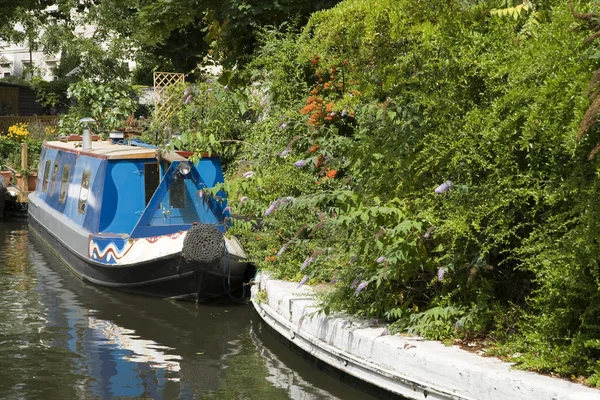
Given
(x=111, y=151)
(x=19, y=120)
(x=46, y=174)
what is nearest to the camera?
(x=111, y=151)

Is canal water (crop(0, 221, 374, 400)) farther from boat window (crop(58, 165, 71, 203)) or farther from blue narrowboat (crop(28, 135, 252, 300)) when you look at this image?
boat window (crop(58, 165, 71, 203))

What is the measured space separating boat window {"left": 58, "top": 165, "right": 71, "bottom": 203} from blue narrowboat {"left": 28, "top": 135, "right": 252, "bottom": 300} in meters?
1.01

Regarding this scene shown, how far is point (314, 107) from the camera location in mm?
12484

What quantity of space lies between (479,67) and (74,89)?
18.7 m

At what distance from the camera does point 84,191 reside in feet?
51.9

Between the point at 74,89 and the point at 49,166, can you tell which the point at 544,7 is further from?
the point at 74,89

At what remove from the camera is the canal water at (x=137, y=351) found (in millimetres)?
8883

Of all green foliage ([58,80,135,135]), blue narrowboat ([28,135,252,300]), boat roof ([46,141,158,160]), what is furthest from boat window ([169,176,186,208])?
green foliage ([58,80,135,135])

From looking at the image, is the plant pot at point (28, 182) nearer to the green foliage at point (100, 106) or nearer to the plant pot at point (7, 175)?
the plant pot at point (7, 175)

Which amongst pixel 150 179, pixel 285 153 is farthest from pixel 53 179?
pixel 285 153

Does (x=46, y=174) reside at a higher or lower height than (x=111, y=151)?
lower

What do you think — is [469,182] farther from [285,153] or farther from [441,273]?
[285,153]

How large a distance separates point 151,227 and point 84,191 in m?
2.42

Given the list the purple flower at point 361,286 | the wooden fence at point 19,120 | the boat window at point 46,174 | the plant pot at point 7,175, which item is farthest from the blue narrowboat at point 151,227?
the wooden fence at point 19,120
